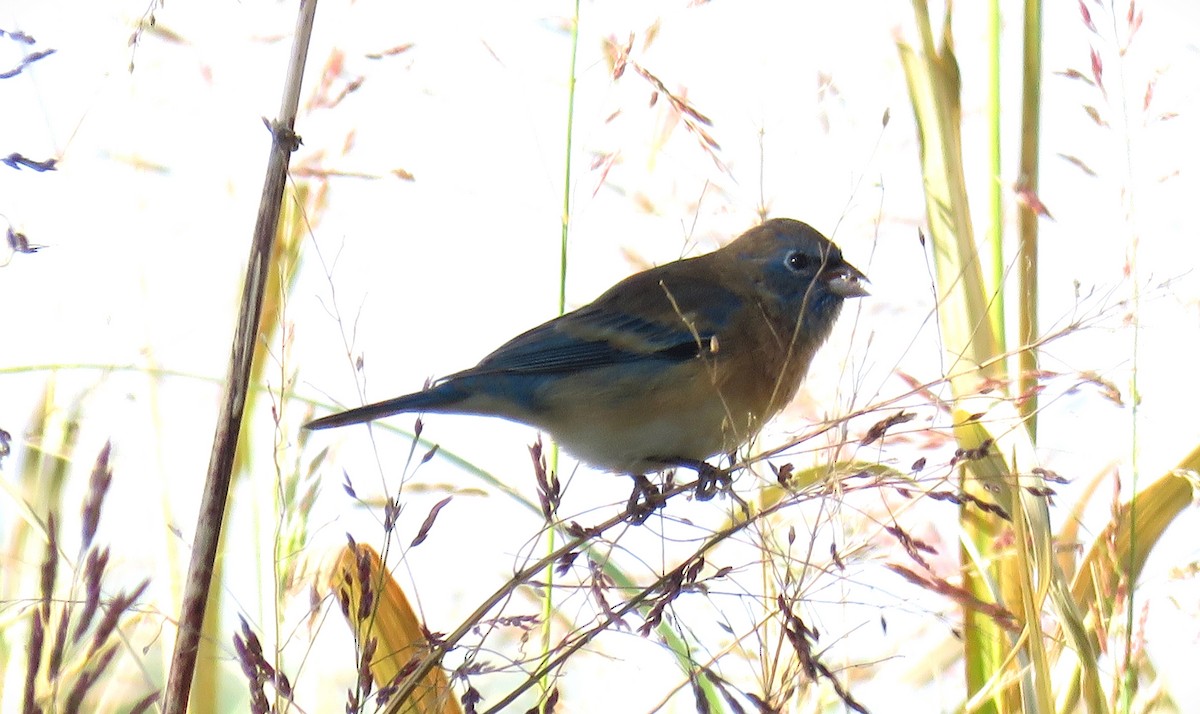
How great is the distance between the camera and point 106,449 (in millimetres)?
1312

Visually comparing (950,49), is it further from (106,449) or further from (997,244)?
(106,449)

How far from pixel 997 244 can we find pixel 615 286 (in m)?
1.22

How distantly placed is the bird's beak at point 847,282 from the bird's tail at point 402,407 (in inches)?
39.8

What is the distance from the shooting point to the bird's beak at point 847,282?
121 inches

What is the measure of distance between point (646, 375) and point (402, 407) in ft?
2.59

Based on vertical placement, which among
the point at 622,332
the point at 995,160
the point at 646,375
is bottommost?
the point at 646,375

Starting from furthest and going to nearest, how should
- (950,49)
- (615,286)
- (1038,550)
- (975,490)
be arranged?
(615,286), (950,49), (975,490), (1038,550)

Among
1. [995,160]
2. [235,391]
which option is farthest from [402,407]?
[995,160]

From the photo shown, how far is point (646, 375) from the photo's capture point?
3.08m

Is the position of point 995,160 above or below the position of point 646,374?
above

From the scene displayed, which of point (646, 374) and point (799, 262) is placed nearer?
point (646, 374)

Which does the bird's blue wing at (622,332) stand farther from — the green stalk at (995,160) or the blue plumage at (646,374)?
the green stalk at (995,160)

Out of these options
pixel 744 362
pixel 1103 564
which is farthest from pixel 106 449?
pixel 744 362

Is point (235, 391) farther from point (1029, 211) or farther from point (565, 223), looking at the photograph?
point (1029, 211)
